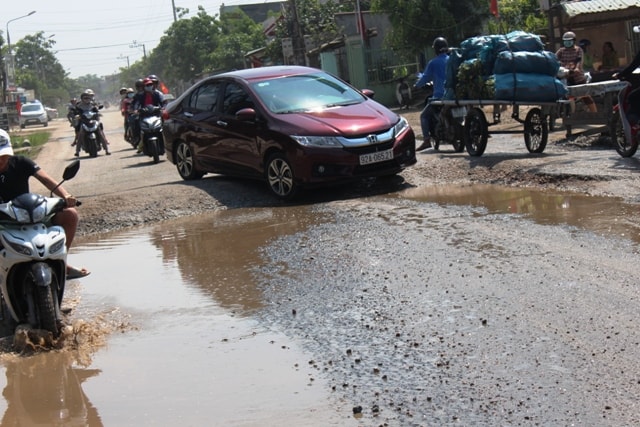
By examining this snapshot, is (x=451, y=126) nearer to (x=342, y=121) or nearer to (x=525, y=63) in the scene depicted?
(x=525, y=63)

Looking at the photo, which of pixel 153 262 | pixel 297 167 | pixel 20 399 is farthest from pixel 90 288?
pixel 297 167

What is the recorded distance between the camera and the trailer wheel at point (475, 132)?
43.6 feet

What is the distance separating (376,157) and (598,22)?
1376 cm

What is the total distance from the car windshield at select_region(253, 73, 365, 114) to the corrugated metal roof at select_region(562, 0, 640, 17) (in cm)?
1037

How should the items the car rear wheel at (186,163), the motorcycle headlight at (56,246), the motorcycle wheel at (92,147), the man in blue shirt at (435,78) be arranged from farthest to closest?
1. the motorcycle wheel at (92,147)
2. the man in blue shirt at (435,78)
3. the car rear wheel at (186,163)
4. the motorcycle headlight at (56,246)

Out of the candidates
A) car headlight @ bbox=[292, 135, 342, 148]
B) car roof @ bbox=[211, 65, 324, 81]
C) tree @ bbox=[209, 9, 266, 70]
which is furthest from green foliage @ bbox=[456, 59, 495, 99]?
tree @ bbox=[209, 9, 266, 70]

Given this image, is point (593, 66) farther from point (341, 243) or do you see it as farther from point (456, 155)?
point (341, 243)

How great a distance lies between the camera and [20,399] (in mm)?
5332

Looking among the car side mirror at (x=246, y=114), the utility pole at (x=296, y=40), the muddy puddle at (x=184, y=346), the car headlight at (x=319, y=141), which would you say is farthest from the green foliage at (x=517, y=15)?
the muddy puddle at (x=184, y=346)

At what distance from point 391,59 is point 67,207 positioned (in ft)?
94.5

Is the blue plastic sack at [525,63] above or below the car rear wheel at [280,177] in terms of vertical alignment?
above

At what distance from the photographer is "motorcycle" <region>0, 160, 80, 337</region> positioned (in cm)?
628

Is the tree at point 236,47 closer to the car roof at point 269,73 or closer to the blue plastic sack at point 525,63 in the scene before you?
the car roof at point 269,73

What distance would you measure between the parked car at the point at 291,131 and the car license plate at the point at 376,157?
0.01 metres
